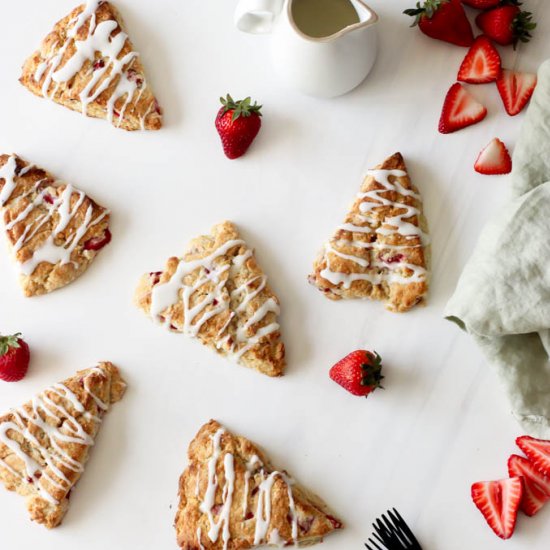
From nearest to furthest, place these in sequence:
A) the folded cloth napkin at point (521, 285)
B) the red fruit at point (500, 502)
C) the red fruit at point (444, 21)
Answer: the folded cloth napkin at point (521, 285), the red fruit at point (500, 502), the red fruit at point (444, 21)

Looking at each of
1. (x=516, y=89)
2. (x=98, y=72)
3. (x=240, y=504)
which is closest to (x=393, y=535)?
(x=240, y=504)

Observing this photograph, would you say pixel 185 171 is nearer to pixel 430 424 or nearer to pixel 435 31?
pixel 435 31

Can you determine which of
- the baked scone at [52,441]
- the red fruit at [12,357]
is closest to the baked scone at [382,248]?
the baked scone at [52,441]

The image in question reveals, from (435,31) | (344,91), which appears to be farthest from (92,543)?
(435,31)

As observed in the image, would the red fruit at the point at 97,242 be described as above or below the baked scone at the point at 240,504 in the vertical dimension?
above

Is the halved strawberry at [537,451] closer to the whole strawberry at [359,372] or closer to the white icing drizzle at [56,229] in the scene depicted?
the whole strawberry at [359,372]

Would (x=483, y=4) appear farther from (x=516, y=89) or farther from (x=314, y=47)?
(x=314, y=47)
